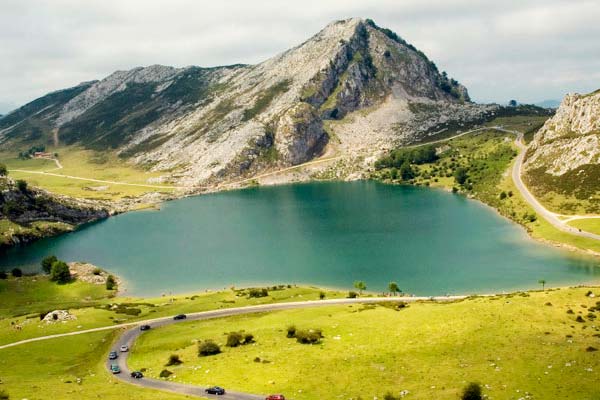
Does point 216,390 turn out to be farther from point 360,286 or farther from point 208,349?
point 360,286

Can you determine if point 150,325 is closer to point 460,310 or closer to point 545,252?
point 460,310

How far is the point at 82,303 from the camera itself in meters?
125

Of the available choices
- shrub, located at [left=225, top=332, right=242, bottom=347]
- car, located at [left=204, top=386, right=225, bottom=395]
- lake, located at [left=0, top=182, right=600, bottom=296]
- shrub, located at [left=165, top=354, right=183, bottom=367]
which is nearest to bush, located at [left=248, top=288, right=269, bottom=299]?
lake, located at [left=0, top=182, right=600, bottom=296]

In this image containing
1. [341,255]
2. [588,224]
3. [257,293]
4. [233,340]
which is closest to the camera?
[233,340]

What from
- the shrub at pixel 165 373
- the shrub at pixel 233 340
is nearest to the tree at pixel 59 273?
the shrub at pixel 233 340

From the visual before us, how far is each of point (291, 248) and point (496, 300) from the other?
83910 millimetres

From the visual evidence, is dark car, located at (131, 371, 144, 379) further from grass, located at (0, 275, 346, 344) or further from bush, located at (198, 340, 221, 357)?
grass, located at (0, 275, 346, 344)

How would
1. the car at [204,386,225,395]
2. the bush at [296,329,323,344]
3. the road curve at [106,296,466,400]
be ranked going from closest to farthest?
1. the car at [204,386,225,395]
2. the road curve at [106,296,466,400]
3. the bush at [296,329,323,344]

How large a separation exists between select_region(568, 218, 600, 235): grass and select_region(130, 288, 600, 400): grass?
239 ft

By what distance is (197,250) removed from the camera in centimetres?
16738

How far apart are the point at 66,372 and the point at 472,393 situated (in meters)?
57.0

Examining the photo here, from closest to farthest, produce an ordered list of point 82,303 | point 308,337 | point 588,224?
point 308,337
point 82,303
point 588,224

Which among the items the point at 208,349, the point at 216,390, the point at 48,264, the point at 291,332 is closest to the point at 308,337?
the point at 291,332

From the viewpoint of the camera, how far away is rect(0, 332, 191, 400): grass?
190ft
